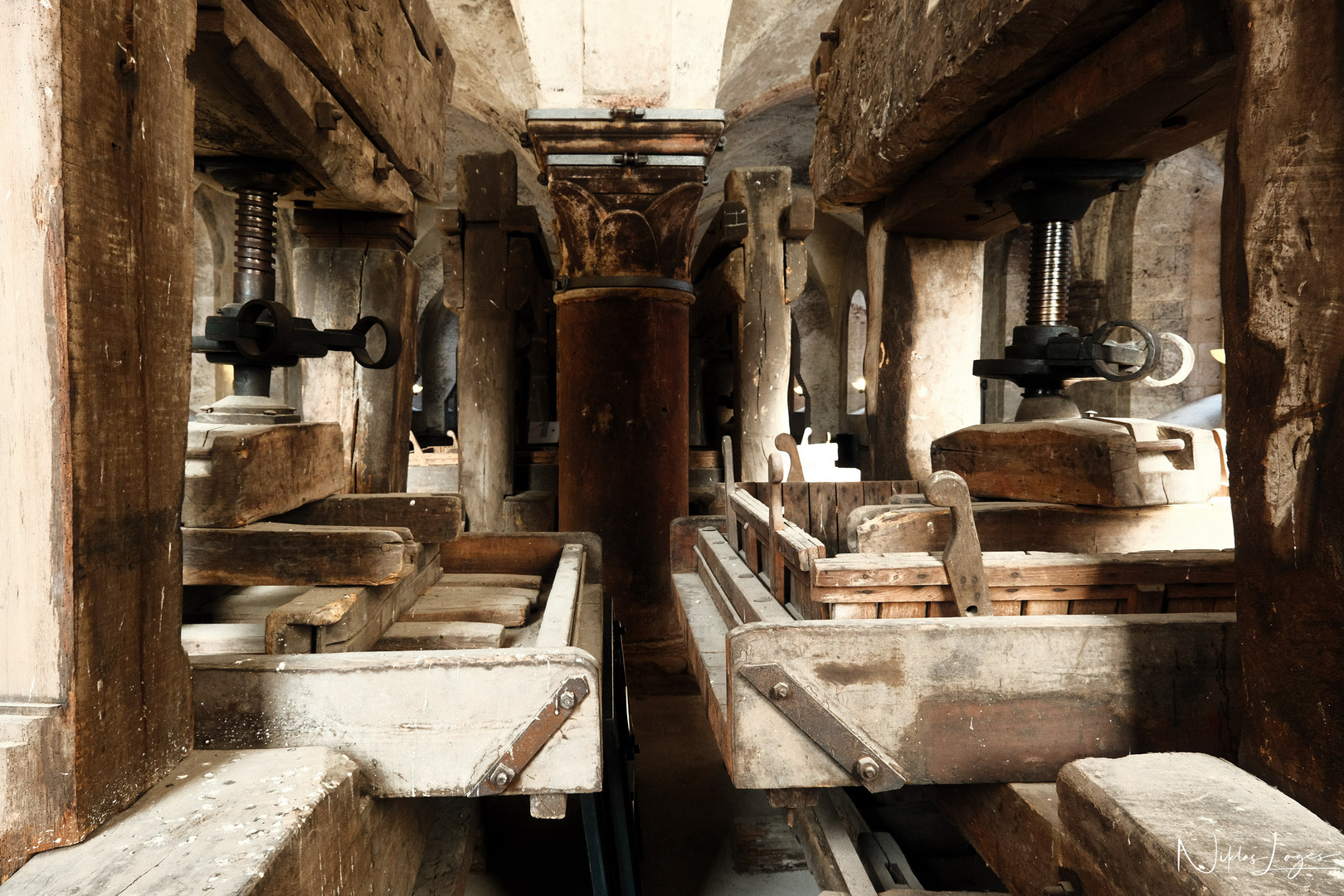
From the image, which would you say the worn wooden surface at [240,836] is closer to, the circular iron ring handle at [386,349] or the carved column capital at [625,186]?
the circular iron ring handle at [386,349]

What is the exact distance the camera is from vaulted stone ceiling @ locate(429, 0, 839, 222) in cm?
414

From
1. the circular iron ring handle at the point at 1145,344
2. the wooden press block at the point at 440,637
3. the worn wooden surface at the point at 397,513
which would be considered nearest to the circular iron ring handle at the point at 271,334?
the worn wooden surface at the point at 397,513

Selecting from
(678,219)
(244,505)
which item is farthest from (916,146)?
(244,505)

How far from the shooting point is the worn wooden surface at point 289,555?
1.96 m

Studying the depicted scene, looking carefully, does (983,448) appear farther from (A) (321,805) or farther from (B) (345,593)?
(A) (321,805)

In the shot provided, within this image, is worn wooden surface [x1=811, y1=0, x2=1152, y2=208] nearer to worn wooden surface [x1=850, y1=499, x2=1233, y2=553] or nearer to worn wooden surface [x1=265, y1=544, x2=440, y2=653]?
worn wooden surface [x1=850, y1=499, x2=1233, y2=553]

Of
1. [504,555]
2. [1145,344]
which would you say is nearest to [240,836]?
[504,555]

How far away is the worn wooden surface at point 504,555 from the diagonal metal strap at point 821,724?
5.75 feet

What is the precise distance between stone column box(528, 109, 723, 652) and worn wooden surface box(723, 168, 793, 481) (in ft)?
4.48

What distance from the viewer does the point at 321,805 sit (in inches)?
50.8

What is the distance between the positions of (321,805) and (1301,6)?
6.15 feet

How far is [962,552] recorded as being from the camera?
1726 mm

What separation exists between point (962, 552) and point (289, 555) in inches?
60.6

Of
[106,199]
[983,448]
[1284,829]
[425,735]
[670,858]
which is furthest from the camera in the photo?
[670,858]
